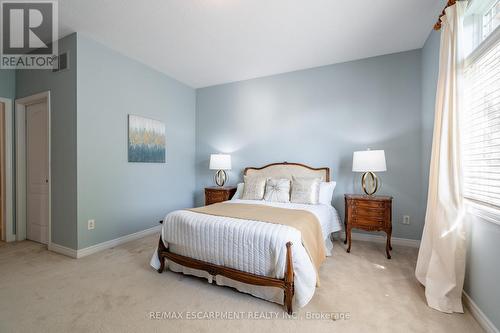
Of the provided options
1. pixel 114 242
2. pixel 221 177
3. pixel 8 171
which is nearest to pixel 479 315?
pixel 221 177

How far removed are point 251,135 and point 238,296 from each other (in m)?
2.91

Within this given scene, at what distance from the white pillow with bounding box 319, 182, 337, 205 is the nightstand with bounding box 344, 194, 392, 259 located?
12.3 inches

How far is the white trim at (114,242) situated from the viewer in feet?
9.24

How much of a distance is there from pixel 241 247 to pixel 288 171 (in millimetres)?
2114

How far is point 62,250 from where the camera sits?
9.47 ft

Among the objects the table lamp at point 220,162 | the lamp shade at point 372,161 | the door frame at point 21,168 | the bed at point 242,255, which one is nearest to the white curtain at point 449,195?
the lamp shade at point 372,161

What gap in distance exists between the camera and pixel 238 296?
6.45ft

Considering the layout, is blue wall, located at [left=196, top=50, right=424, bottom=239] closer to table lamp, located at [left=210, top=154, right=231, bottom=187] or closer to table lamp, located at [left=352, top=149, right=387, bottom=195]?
table lamp, located at [left=210, top=154, right=231, bottom=187]

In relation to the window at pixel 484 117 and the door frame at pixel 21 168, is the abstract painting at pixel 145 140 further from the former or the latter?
the window at pixel 484 117

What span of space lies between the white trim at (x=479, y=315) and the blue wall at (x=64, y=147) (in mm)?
4075

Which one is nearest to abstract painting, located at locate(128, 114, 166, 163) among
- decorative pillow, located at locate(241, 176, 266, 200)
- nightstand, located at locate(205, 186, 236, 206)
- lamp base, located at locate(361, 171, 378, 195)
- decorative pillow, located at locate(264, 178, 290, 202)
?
nightstand, located at locate(205, 186, 236, 206)

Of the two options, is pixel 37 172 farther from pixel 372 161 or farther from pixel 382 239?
pixel 382 239

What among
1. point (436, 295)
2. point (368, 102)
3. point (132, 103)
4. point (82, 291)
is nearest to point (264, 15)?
point (368, 102)

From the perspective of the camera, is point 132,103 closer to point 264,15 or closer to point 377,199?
point 264,15
